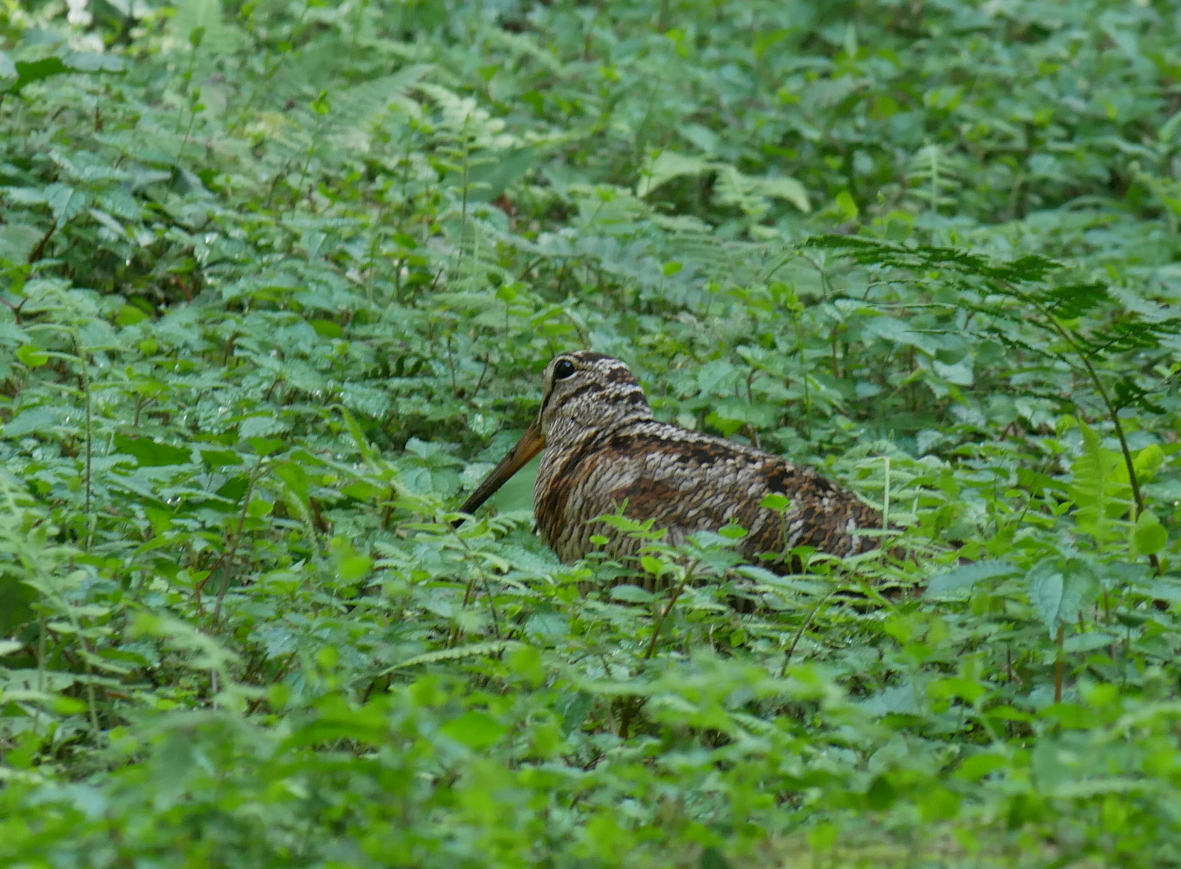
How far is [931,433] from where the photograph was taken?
5.06 meters

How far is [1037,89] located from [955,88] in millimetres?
473

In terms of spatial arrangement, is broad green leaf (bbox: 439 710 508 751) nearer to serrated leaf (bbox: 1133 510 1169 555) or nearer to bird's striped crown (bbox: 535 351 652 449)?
serrated leaf (bbox: 1133 510 1169 555)

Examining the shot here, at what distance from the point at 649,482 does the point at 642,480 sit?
3 cm

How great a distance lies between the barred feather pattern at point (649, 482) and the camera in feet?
13.5

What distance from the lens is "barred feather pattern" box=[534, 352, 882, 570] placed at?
13.5 feet

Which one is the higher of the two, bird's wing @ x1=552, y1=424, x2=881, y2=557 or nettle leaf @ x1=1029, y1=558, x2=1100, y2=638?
nettle leaf @ x1=1029, y1=558, x2=1100, y2=638

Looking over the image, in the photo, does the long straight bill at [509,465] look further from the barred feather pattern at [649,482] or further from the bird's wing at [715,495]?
the bird's wing at [715,495]

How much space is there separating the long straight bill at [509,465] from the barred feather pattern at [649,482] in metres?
0.04

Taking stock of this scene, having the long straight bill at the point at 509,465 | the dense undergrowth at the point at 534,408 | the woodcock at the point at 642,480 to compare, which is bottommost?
the long straight bill at the point at 509,465

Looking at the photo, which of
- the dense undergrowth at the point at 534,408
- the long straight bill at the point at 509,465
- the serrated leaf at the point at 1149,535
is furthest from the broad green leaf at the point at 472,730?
the long straight bill at the point at 509,465

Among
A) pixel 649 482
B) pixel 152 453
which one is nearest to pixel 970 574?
pixel 649 482

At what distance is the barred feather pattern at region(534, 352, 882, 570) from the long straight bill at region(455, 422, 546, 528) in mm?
44

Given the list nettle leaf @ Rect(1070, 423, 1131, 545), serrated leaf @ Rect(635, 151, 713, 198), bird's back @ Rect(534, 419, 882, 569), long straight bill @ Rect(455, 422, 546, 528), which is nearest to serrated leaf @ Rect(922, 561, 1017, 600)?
nettle leaf @ Rect(1070, 423, 1131, 545)

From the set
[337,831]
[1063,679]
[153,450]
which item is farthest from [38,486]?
[1063,679]
